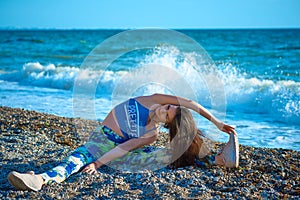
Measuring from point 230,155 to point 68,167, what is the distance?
1.69 m

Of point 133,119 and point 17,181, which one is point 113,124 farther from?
point 17,181

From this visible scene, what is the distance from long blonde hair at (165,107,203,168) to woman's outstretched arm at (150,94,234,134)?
0.24 feet

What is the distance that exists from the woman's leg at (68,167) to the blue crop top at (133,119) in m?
0.48

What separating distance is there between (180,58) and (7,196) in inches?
545

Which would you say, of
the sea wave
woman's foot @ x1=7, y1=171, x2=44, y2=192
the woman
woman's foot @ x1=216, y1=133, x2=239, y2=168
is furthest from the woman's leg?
the sea wave

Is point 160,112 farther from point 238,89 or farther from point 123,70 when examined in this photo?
point 123,70

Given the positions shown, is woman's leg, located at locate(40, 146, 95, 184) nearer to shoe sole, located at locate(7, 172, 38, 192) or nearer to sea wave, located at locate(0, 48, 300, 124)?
shoe sole, located at locate(7, 172, 38, 192)

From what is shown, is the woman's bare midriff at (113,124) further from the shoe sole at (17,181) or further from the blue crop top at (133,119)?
the shoe sole at (17,181)

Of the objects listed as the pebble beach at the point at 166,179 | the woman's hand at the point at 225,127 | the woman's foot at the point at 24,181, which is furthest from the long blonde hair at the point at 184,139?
the woman's foot at the point at 24,181

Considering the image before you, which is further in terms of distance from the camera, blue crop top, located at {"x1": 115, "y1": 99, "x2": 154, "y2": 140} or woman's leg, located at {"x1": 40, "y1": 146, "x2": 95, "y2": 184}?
blue crop top, located at {"x1": 115, "y1": 99, "x2": 154, "y2": 140}

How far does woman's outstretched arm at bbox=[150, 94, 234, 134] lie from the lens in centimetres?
410

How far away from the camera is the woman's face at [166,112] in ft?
13.5

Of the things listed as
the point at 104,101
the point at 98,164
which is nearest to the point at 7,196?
the point at 98,164

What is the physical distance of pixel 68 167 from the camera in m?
3.98
